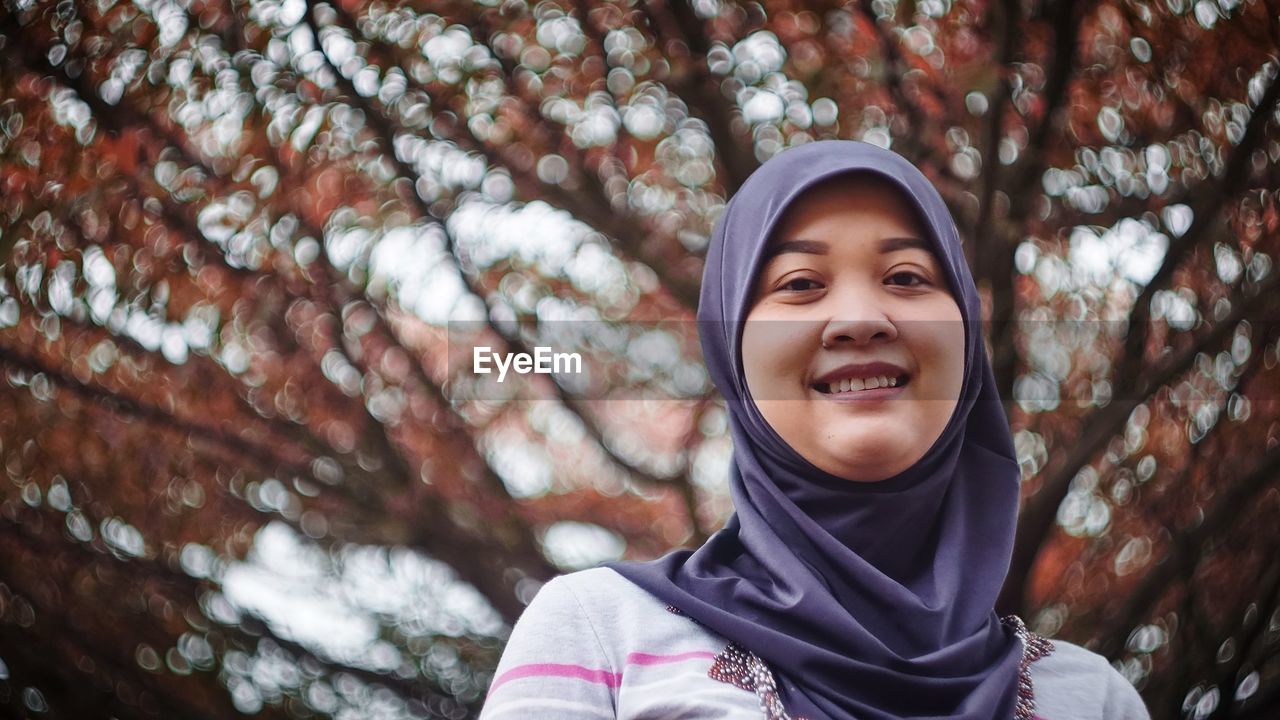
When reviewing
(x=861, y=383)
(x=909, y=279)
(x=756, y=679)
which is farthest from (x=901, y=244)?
(x=756, y=679)

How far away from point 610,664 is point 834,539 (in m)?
0.29

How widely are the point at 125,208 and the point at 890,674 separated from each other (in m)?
2.91

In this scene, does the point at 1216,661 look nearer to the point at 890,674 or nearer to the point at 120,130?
the point at 890,674

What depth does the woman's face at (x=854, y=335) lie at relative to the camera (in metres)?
1.14

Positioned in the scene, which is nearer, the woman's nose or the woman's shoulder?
the woman's nose

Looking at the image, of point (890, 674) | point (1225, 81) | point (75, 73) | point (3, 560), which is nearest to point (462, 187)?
point (75, 73)

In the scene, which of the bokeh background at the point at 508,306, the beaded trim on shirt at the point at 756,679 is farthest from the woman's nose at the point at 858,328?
the bokeh background at the point at 508,306

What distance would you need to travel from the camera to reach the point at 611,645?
1.11 meters

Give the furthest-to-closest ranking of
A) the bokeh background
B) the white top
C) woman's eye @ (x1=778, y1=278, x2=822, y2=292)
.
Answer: the bokeh background < woman's eye @ (x1=778, y1=278, x2=822, y2=292) < the white top

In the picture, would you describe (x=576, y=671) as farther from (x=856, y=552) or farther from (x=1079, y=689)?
(x=1079, y=689)

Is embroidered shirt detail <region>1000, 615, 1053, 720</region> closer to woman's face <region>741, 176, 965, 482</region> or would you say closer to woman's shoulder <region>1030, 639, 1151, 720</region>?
woman's shoulder <region>1030, 639, 1151, 720</region>

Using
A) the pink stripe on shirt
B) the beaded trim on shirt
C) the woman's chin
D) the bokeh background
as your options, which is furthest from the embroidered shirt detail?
the bokeh background

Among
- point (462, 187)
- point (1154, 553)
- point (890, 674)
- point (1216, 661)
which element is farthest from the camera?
point (462, 187)

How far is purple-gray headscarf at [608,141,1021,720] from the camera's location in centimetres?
111
